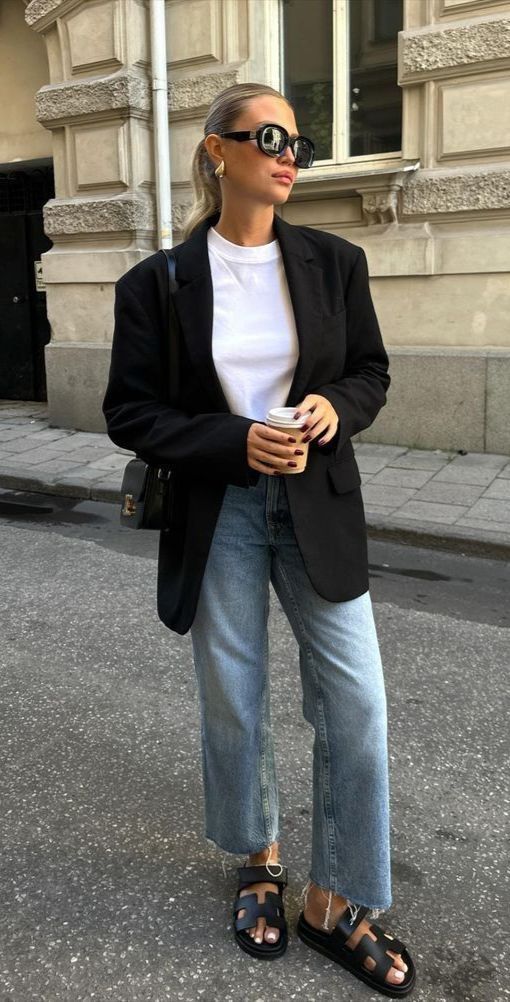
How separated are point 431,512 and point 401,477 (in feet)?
3.18

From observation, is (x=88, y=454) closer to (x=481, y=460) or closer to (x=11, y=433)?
(x=11, y=433)

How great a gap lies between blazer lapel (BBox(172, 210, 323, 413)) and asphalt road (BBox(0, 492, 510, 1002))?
4.41 feet

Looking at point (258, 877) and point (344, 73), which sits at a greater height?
point (344, 73)

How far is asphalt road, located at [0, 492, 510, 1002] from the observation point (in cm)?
218

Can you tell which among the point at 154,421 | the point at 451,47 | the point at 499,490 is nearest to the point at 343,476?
the point at 154,421

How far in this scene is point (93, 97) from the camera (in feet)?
28.4

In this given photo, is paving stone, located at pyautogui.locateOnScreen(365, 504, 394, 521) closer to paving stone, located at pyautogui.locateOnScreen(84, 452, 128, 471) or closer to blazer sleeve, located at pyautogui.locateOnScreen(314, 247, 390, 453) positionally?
paving stone, located at pyautogui.locateOnScreen(84, 452, 128, 471)

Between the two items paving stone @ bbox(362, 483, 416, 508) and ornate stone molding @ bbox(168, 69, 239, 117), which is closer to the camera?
paving stone @ bbox(362, 483, 416, 508)

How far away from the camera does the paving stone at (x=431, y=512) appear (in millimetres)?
5891

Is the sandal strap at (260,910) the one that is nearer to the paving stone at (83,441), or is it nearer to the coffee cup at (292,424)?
the coffee cup at (292,424)

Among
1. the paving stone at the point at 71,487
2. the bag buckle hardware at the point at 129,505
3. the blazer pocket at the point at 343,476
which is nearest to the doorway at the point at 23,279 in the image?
the paving stone at the point at 71,487

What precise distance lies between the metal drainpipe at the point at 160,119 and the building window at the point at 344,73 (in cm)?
110

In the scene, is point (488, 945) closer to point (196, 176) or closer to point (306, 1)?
point (196, 176)

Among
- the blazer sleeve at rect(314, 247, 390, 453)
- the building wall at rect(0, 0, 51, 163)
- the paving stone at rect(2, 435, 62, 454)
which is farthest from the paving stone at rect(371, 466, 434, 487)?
the building wall at rect(0, 0, 51, 163)
